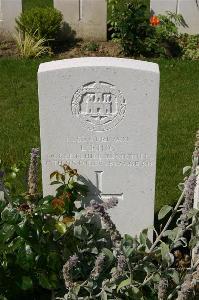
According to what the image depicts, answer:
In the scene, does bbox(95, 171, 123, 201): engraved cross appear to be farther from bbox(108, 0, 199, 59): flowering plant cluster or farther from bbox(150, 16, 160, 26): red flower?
bbox(150, 16, 160, 26): red flower

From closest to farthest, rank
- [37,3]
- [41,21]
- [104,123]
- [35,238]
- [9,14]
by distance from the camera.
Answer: [35,238]
[104,123]
[41,21]
[9,14]
[37,3]

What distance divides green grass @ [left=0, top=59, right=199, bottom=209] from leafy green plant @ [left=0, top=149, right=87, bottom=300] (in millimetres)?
1456

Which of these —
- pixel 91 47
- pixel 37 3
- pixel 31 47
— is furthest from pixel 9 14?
pixel 37 3

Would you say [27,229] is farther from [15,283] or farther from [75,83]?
[75,83]

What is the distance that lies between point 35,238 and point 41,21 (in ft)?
20.3

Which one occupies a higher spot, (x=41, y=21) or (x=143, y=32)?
(x=41, y=21)

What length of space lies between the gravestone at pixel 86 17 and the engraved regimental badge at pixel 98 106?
5824 millimetres

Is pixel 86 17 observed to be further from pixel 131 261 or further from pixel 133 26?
pixel 131 261

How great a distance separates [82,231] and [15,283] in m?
0.59

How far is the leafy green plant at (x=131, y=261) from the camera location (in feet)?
10.7

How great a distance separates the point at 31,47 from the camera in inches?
346

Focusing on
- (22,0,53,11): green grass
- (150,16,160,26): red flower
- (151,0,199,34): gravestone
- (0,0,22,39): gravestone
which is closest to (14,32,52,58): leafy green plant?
(0,0,22,39): gravestone

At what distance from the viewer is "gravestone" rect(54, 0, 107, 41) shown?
9430 mm

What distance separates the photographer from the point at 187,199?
3201mm
